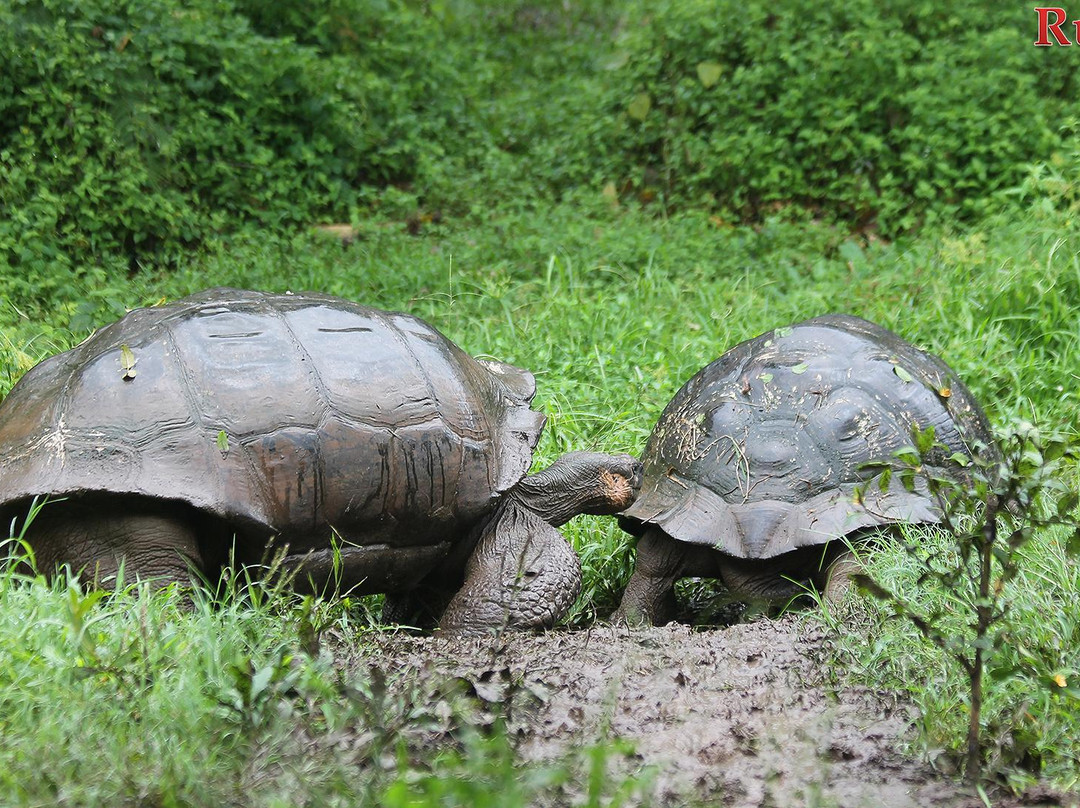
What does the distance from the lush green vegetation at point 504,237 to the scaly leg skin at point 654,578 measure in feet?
0.89

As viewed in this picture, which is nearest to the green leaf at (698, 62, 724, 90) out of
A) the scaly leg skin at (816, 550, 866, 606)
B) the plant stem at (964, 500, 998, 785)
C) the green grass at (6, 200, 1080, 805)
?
the green grass at (6, 200, 1080, 805)

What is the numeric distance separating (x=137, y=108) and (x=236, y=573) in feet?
16.5

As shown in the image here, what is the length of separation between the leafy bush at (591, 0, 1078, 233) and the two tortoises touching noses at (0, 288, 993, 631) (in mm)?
4085

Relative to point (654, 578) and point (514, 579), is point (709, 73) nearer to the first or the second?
point (654, 578)

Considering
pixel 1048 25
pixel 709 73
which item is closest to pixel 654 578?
pixel 709 73

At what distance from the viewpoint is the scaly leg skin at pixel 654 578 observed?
164 inches

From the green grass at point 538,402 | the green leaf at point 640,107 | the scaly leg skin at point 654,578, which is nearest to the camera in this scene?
the green grass at point 538,402

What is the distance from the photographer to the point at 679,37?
31.6 ft

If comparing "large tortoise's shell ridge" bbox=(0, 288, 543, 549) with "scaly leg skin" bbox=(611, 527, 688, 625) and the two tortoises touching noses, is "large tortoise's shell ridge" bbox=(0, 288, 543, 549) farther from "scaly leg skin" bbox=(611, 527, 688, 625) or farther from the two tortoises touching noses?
"scaly leg skin" bbox=(611, 527, 688, 625)

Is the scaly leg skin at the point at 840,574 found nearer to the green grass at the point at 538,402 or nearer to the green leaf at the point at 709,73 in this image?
the green grass at the point at 538,402

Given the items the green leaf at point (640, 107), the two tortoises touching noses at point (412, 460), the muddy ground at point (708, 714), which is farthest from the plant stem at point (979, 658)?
the green leaf at point (640, 107)

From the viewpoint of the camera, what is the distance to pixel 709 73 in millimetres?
9281

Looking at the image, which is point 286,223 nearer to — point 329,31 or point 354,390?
point 329,31

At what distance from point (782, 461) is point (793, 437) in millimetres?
122
